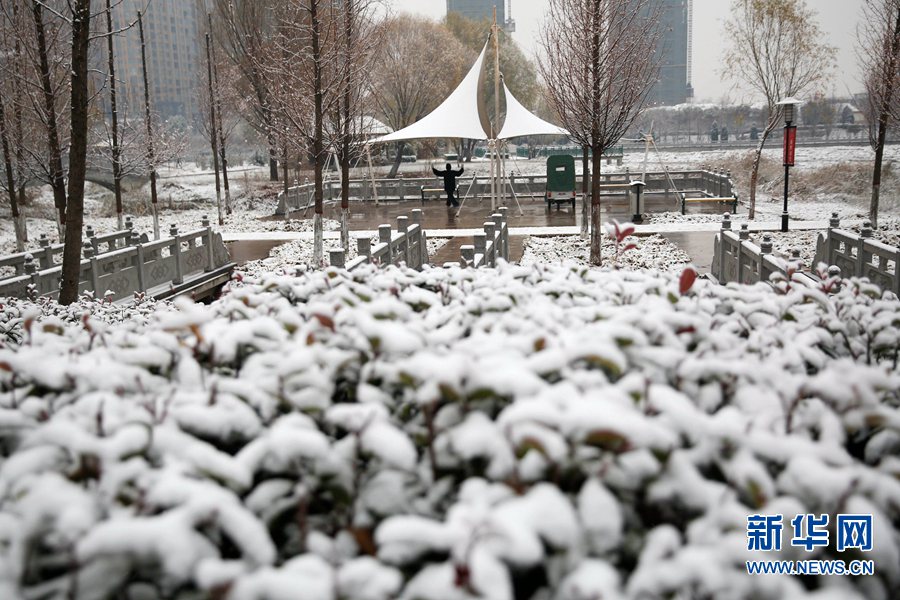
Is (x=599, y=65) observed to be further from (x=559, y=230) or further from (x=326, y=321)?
(x=326, y=321)

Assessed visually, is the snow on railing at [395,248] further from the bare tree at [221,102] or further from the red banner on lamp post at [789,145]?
the bare tree at [221,102]

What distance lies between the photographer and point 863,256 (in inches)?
369

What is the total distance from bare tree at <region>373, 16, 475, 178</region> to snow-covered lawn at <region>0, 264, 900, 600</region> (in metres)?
38.2

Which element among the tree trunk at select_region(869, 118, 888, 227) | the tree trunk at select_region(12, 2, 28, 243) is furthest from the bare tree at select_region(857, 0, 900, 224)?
the tree trunk at select_region(12, 2, 28, 243)

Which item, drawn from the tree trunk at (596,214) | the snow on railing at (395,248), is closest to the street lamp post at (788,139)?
the tree trunk at (596,214)

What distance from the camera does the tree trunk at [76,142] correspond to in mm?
6980

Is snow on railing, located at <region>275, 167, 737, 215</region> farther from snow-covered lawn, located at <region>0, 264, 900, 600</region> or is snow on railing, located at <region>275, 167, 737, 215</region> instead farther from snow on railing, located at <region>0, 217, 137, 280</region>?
snow-covered lawn, located at <region>0, 264, 900, 600</region>

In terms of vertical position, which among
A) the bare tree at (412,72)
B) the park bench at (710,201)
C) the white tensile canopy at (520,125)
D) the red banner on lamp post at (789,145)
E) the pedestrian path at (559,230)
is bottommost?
the pedestrian path at (559,230)

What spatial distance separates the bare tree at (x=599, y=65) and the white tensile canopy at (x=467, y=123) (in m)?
6.98

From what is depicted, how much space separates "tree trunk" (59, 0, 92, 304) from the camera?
698 centimetres

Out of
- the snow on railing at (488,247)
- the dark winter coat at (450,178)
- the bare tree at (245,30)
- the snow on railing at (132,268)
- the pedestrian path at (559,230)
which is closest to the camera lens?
the snow on railing at (488,247)

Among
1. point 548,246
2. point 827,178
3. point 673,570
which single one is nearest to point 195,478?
point 673,570

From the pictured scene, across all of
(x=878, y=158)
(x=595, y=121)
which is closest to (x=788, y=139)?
(x=878, y=158)

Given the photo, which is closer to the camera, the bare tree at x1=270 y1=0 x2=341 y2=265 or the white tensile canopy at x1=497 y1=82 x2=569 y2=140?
the bare tree at x1=270 y1=0 x2=341 y2=265
